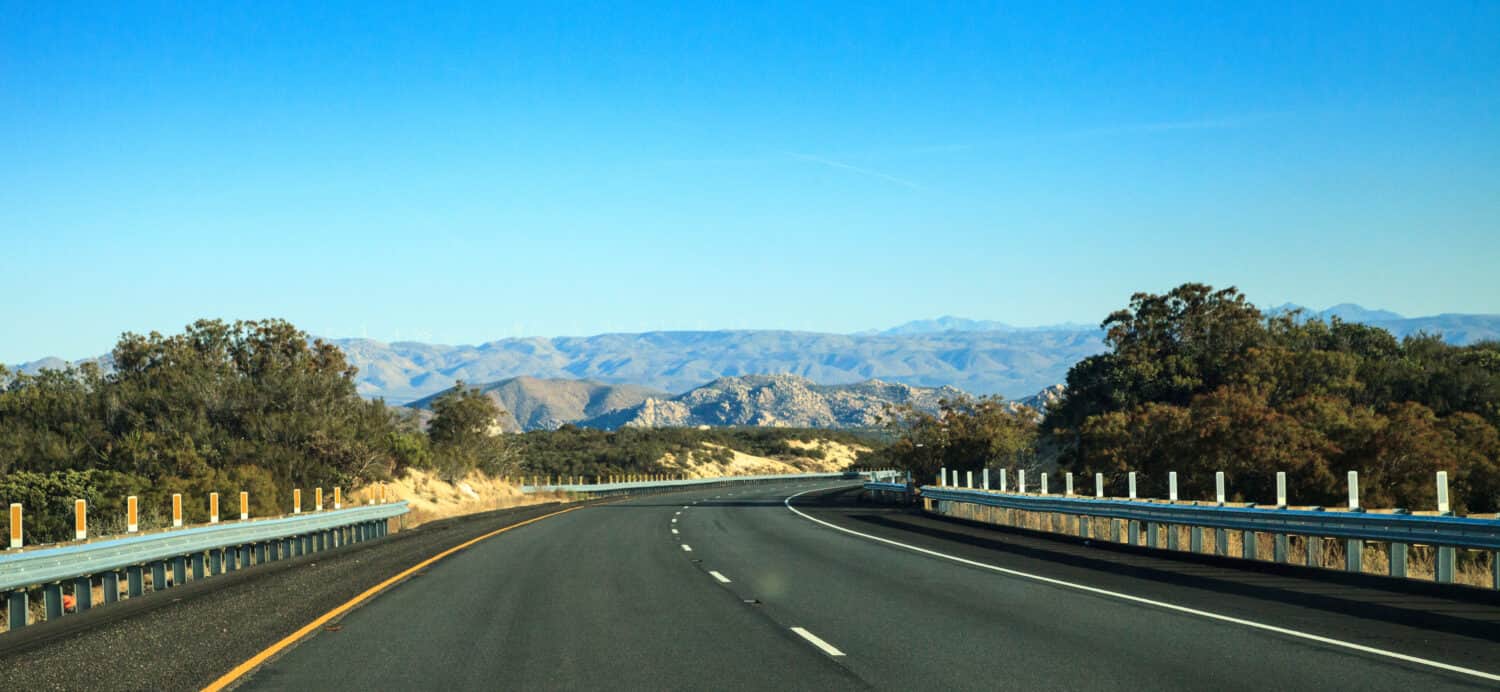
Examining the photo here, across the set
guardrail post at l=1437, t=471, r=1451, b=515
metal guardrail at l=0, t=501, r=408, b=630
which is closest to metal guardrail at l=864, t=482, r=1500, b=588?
guardrail post at l=1437, t=471, r=1451, b=515

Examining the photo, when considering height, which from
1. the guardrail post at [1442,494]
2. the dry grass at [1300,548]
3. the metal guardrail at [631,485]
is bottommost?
the metal guardrail at [631,485]

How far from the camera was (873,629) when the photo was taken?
12234 millimetres

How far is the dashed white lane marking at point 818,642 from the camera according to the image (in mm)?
A: 10797

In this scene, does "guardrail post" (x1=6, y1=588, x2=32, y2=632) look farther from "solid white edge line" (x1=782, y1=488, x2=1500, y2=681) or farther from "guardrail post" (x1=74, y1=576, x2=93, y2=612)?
"solid white edge line" (x1=782, y1=488, x2=1500, y2=681)

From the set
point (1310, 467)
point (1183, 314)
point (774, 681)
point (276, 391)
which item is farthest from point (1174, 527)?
point (1183, 314)

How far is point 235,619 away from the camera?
13297mm

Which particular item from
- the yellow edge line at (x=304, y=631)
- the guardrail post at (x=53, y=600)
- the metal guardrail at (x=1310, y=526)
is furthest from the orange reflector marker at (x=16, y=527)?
the metal guardrail at (x=1310, y=526)

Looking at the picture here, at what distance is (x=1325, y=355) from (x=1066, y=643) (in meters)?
38.3

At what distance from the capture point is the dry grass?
1792 centimetres

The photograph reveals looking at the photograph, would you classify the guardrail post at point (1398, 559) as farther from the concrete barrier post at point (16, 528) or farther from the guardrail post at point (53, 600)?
the concrete barrier post at point (16, 528)

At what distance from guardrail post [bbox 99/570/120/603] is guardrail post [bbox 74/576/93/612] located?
0.58 m

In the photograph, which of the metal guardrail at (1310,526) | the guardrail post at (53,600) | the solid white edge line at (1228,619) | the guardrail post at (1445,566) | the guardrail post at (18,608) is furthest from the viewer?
the guardrail post at (1445,566)

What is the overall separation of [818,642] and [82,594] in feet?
28.4

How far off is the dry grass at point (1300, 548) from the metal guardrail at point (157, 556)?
1474 cm
